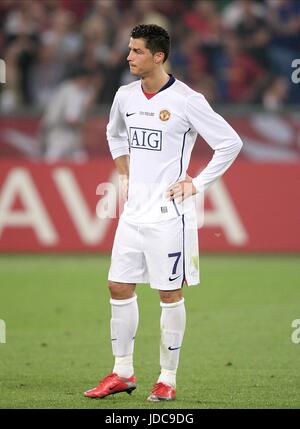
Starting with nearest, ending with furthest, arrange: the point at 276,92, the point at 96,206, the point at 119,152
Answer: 1. the point at 119,152
2. the point at 96,206
3. the point at 276,92

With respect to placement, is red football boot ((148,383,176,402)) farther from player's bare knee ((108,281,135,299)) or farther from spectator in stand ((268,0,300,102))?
spectator in stand ((268,0,300,102))

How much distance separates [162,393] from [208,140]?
168cm

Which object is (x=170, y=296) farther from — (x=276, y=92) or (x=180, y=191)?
(x=276, y=92)

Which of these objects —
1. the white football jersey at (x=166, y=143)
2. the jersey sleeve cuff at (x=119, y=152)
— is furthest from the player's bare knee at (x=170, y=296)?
the jersey sleeve cuff at (x=119, y=152)

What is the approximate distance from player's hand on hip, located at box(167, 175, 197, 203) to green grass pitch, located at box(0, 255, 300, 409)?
4.35 ft

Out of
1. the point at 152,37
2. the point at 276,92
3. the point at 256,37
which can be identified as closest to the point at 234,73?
the point at 256,37

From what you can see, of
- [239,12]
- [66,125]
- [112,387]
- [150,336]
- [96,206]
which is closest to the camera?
[112,387]

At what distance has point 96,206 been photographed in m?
15.5

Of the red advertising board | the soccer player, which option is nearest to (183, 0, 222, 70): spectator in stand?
the red advertising board

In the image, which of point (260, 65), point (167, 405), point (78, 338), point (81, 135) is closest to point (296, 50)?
Result: point (260, 65)

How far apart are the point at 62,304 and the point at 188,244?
195 inches

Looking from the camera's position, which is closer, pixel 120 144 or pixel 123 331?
pixel 123 331

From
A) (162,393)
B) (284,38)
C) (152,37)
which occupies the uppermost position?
(284,38)

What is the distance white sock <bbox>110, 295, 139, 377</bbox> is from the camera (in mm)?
7281
